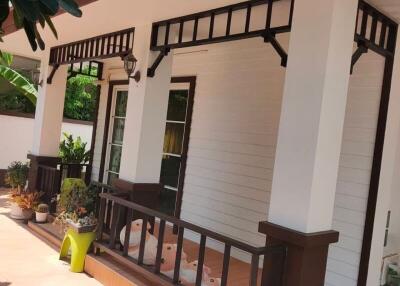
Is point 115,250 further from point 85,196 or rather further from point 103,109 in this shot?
point 103,109

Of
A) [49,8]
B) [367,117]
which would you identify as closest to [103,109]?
[367,117]

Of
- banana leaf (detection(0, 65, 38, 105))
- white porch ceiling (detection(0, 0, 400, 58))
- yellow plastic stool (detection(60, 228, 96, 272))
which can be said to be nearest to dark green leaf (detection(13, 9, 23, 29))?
white porch ceiling (detection(0, 0, 400, 58))

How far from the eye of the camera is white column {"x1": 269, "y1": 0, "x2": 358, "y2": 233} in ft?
8.60

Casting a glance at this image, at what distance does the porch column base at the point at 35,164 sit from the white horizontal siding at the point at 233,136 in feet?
7.05

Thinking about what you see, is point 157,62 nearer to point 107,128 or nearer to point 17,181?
point 17,181

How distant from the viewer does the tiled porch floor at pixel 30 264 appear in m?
4.09

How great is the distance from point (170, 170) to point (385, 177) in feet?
11.1

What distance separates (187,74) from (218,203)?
187 cm

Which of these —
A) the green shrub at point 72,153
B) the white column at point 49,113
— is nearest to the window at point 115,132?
the green shrub at point 72,153

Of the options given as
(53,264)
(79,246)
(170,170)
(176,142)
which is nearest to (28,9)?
(79,246)

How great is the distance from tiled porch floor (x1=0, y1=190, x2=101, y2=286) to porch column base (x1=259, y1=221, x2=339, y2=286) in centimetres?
210

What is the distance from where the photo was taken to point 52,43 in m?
6.32

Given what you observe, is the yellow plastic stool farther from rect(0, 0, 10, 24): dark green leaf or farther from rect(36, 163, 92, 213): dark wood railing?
rect(0, 0, 10, 24): dark green leaf

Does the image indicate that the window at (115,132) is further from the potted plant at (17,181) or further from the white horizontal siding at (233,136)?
the white horizontal siding at (233,136)
